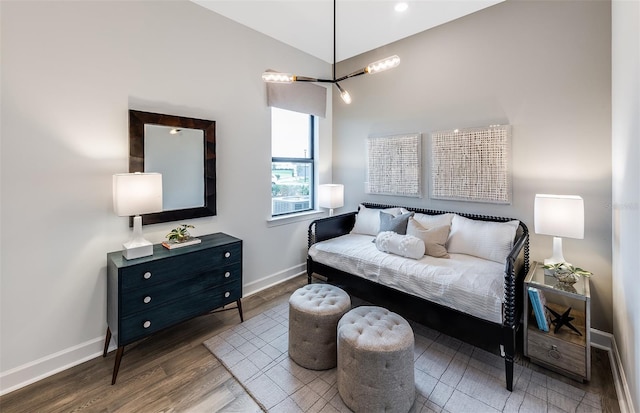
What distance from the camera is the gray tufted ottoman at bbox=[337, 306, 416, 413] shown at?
1.52 m

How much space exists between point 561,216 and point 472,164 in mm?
983

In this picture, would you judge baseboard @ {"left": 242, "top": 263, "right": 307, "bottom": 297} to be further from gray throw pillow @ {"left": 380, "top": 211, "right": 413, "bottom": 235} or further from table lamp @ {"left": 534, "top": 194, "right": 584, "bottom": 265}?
table lamp @ {"left": 534, "top": 194, "right": 584, "bottom": 265}

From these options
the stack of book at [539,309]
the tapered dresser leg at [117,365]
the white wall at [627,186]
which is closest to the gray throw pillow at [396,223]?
the stack of book at [539,309]

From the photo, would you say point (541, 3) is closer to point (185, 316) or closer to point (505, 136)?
point (505, 136)

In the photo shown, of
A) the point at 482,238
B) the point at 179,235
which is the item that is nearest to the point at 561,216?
the point at 482,238

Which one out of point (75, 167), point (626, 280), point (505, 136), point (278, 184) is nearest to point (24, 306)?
point (75, 167)

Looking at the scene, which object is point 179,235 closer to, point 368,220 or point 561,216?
point 368,220

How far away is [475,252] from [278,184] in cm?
234

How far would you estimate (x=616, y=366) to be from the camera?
1905 mm

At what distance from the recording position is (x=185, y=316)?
2172 millimetres

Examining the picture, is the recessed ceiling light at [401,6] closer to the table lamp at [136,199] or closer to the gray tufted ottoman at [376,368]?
the table lamp at [136,199]

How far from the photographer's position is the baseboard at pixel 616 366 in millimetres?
1571

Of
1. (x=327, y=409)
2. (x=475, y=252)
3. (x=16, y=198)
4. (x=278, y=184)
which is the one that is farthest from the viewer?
(x=278, y=184)

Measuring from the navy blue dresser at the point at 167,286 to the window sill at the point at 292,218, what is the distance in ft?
2.85
